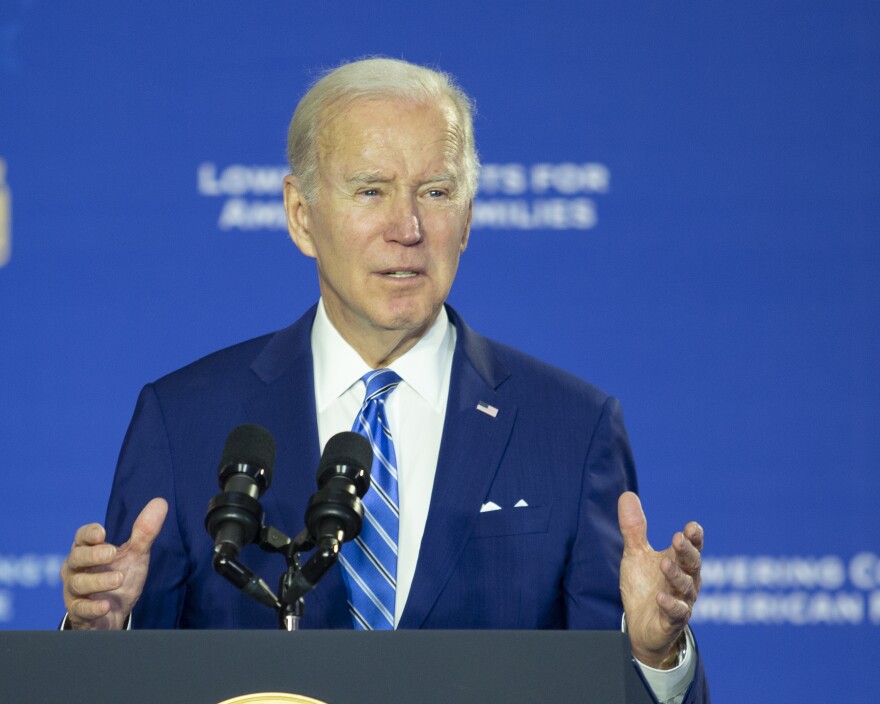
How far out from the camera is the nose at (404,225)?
204cm

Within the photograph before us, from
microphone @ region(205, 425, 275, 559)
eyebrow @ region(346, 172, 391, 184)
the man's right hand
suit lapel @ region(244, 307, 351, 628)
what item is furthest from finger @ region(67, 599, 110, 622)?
eyebrow @ region(346, 172, 391, 184)

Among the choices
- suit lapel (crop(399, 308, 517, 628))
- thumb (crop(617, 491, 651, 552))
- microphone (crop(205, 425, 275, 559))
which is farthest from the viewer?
suit lapel (crop(399, 308, 517, 628))

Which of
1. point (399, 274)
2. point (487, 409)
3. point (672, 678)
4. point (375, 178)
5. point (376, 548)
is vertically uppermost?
point (375, 178)

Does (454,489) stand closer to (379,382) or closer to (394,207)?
(379,382)

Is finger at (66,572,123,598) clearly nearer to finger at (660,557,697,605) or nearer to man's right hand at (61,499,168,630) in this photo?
man's right hand at (61,499,168,630)

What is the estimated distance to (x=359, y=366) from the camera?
2.18m

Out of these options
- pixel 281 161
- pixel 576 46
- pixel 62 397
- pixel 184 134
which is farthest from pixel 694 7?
pixel 62 397

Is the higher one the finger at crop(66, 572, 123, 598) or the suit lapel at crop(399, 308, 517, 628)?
the suit lapel at crop(399, 308, 517, 628)

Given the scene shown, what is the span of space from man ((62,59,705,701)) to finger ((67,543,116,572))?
31cm

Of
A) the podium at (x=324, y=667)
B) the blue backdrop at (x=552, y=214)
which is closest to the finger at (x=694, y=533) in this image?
the podium at (x=324, y=667)

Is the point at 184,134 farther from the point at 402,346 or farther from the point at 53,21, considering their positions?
the point at 402,346

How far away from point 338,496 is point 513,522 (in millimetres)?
683

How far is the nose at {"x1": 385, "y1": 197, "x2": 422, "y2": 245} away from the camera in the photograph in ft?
6.70

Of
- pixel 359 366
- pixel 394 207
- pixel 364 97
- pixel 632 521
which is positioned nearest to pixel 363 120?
pixel 364 97
